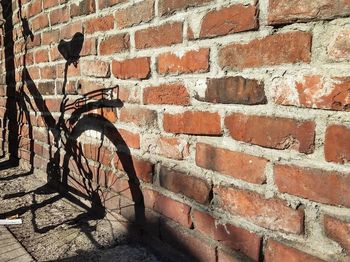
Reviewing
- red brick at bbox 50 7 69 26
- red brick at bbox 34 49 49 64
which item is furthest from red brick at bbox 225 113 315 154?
red brick at bbox 34 49 49 64

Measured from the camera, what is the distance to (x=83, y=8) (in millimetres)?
1895

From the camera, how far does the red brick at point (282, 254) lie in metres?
1.05

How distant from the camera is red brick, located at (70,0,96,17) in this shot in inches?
71.7

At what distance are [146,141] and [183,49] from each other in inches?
16.1

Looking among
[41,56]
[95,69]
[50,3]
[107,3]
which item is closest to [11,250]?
[95,69]

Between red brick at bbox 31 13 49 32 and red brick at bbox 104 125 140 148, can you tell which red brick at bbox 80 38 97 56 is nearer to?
red brick at bbox 104 125 140 148

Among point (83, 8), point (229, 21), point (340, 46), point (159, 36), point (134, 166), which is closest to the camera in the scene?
point (340, 46)

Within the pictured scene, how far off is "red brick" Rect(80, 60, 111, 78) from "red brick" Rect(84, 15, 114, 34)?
0.47 feet

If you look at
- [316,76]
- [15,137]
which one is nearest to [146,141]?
[316,76]

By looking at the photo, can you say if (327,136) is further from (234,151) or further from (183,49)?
(183,49)

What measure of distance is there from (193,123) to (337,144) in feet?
1.68

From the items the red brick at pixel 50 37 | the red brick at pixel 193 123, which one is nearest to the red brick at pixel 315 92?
the red brick at pixel 193 123

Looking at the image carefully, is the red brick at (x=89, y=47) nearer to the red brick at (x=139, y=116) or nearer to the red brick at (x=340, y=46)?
the red brick at (x=139, y=116)

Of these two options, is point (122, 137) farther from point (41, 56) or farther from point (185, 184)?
point (41, 56)
